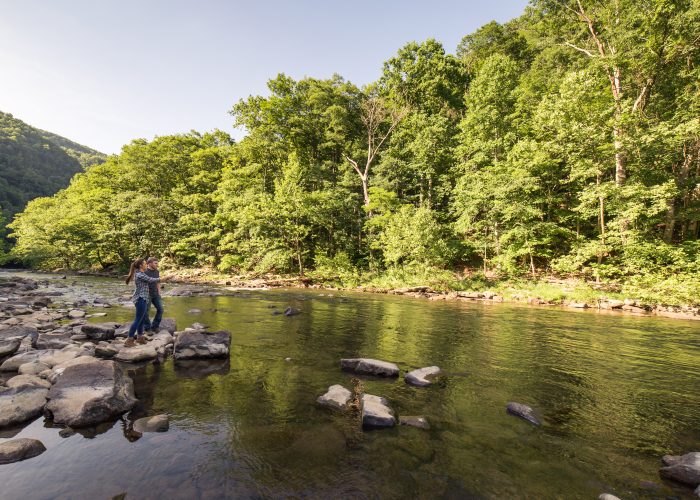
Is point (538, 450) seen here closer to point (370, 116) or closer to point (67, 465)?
point (67, 465)

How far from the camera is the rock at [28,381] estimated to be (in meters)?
5.38

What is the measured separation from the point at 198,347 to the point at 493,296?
19588 mm

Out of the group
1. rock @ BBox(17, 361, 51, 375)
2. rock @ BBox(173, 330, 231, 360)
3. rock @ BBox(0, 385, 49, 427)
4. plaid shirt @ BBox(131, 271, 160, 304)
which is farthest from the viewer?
plaid shirt @ BBox(131, 271, 160, 304)

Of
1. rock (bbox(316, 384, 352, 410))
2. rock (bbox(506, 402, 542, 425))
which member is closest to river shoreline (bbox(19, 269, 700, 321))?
rock (bbox(506, 402, 542, 425))

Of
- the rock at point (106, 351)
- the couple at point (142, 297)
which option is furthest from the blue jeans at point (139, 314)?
the rock at point (106, 351)

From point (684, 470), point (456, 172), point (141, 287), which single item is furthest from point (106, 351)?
point (456, 172)

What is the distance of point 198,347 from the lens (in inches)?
311

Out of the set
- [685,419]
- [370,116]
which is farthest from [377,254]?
[685,419]

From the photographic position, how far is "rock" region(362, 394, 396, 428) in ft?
15.6

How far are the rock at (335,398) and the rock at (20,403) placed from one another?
4500 millimetres

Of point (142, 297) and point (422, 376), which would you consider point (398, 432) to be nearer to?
point (422, 376)

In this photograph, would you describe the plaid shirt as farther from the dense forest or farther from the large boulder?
the dense forest

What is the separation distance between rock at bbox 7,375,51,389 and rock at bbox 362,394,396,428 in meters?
5.63

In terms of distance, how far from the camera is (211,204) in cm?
4400
